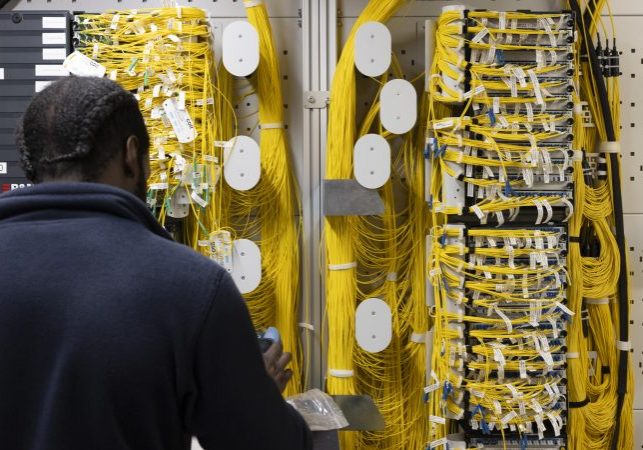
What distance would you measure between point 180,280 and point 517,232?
52.3 inches

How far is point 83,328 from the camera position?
972 millimetres

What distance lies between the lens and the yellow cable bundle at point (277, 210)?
227 centimetres

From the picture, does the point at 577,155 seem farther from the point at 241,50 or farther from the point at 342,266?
the point at 241,50

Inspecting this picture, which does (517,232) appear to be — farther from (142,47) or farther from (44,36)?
(44,36)

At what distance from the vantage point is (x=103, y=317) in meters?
0.97

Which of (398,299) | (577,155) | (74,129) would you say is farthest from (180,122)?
(577,155)

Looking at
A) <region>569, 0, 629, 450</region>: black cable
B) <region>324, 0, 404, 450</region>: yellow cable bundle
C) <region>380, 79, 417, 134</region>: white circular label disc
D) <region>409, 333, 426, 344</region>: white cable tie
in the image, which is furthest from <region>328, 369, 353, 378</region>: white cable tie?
<region>569, 0, 629, 450</region>: black cable

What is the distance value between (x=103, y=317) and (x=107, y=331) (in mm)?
20

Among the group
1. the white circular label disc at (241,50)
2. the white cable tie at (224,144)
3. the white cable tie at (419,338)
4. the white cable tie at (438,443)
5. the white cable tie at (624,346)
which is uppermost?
the white circular label disc at (241,50)

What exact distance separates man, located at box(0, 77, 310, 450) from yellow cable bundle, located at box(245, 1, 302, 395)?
1.22m

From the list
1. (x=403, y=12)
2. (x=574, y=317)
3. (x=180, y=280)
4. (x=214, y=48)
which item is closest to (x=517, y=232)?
(x=574, y=317)

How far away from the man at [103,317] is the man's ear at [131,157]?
0.01 m

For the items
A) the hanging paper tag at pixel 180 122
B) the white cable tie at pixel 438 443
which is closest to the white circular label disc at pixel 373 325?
the white cable tie at pixel 438 443

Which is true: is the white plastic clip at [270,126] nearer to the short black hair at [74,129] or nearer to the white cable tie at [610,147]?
the white cable tie at [610,147]
